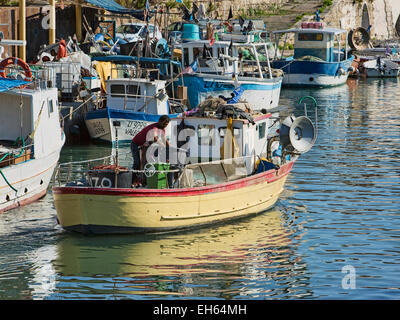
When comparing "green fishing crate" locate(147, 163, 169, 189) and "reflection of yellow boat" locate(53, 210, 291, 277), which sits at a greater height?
"green fishing crate" locate(147, 163, 169, 189)

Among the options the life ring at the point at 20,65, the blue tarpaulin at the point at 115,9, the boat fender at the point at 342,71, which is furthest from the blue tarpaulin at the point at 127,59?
the boat fender at the point at 342,71

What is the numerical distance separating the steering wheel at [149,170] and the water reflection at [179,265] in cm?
117

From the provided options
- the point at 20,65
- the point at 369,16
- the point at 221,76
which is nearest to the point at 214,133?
the point at 20,65

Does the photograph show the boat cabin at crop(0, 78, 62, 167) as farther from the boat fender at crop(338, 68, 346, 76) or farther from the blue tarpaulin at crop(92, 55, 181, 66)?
the boat fender at crop(338, 68, 346, 76)

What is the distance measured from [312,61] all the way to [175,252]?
31904mm

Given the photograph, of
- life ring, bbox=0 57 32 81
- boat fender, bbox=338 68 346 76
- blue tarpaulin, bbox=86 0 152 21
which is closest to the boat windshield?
life ring, bbox=0 57 32 81

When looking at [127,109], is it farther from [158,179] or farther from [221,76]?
[158,179]

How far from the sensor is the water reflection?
12461 mm

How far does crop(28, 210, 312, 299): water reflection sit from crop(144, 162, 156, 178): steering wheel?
117cm

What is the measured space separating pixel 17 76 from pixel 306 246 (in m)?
9.23

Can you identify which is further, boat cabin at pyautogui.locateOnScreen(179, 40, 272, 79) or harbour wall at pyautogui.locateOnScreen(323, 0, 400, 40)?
harbour wall at pyautogui.locateOnScreen(323, 0, 400, 40)

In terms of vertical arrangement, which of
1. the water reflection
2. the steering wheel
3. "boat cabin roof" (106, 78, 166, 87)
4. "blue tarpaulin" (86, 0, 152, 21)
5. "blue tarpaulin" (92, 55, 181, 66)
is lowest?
the water reflection

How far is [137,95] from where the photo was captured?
25938 mm

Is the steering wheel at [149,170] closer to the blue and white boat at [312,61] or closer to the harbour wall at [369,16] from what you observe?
the blue and white boat at [312,61]
